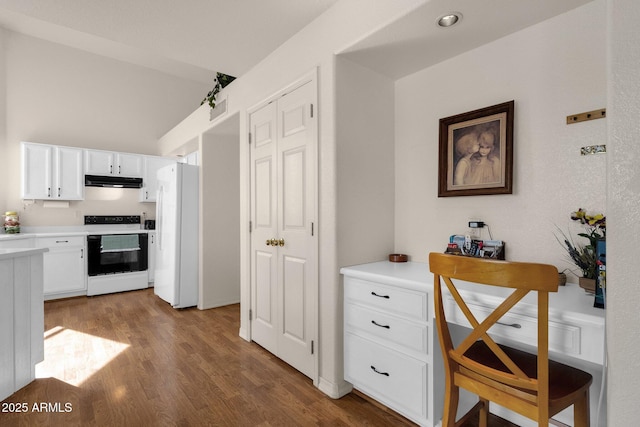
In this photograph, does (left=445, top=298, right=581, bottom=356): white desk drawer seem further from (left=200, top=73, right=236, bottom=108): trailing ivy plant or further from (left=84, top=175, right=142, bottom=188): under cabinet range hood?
(left=84, top=175, right=142, bottom=188): under cabinet range hood

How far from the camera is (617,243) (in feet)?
2.60

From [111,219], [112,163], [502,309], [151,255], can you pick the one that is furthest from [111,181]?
[502,309]

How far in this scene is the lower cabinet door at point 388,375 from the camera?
1.71 metres

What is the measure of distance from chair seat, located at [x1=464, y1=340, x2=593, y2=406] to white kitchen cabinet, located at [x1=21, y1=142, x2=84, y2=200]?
224 inches

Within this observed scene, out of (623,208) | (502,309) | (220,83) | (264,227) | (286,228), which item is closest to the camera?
(623,208)

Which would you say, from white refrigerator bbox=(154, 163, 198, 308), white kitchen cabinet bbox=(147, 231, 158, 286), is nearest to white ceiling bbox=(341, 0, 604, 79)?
white refrigerator bbox=(154, 163, 198, 308)

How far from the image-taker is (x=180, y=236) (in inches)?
158

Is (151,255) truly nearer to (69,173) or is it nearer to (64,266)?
(64,266)

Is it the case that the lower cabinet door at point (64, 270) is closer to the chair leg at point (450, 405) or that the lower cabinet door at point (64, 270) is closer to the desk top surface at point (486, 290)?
the desk top surface at point (486, 290)

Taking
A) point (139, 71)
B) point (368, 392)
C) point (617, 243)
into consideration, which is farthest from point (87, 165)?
point (617, 243)

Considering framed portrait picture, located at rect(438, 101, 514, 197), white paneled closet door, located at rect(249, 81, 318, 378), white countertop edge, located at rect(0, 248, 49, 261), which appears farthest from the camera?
white paneled closet door, located at rect(249, 81, 318, 378)

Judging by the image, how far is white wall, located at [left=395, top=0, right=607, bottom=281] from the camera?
162 cm

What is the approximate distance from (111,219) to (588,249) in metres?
6.18

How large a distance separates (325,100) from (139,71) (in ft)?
17.3
